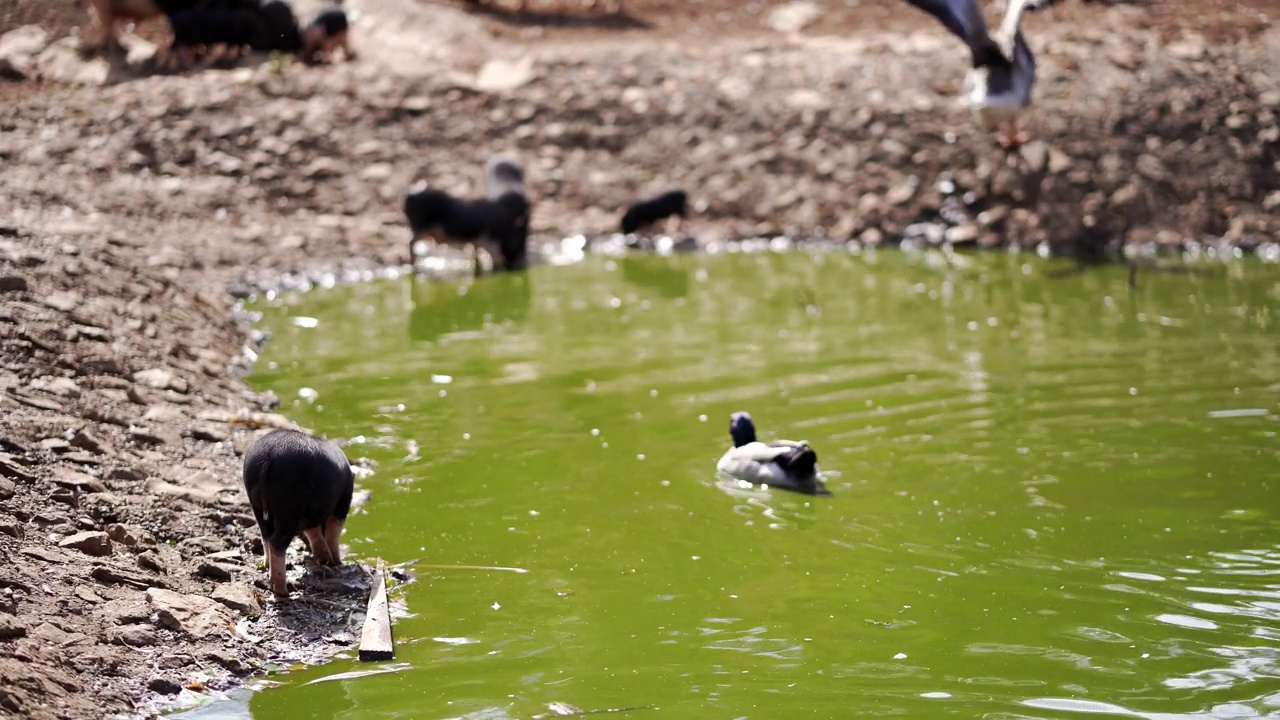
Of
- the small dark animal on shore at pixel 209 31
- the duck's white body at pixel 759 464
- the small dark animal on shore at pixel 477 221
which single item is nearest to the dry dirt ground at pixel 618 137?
the small dark animal on shore at pixel 209 31

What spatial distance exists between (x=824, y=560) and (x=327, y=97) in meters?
15.5

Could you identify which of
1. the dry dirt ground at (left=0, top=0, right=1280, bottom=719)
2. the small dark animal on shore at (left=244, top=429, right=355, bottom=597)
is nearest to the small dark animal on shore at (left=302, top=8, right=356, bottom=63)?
the dry dirt ground at (left=0, top=0, right=1280, bottom=719)

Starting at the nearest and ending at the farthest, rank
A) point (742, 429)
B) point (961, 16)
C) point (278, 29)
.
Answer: point (742, 429) → point (961, 16) → point (278, 29)

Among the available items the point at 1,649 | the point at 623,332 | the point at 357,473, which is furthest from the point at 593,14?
the point at 1,649

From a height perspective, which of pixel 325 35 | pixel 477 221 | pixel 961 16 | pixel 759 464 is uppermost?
pixel 325 35

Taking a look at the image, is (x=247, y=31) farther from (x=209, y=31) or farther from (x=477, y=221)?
(x=477, y=221)

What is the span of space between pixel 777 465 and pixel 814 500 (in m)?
0.32

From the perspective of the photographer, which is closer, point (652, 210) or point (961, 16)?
point (961, 16)

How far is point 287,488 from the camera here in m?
7.70

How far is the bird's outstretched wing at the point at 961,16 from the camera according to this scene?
1570cm

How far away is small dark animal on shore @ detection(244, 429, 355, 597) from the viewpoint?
7715 mm

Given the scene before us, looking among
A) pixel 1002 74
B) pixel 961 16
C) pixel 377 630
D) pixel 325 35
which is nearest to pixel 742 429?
pixel 377 630

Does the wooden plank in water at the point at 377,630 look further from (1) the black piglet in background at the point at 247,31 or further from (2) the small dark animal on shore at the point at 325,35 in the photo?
(1) the black piglet in background at the point at 247,31

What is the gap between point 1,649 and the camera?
6.28 metres
